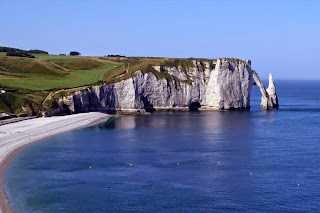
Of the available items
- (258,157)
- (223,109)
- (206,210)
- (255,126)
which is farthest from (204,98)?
(206,210)

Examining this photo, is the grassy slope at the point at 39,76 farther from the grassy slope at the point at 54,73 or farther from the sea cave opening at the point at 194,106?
the sea cave opening at the point at 194,106

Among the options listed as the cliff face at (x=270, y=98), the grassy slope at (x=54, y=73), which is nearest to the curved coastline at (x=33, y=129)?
the grassy slope at (x=54, y=73)

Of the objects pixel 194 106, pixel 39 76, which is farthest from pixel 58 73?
pixel 194 106

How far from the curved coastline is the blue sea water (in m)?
2.23

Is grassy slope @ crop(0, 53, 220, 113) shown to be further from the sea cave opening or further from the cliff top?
the sea cave opening

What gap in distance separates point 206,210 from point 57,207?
13.8 m

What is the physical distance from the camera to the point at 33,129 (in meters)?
89.0

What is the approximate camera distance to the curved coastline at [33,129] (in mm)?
71069

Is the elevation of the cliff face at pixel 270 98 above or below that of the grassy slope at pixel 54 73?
Result: below

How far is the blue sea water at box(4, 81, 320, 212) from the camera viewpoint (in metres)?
47.1

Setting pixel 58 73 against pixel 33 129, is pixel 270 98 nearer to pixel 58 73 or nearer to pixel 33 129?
pixel 58 73

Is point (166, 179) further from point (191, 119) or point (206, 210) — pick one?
point (191, 119)

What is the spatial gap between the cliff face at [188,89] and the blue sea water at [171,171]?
97.2 ft

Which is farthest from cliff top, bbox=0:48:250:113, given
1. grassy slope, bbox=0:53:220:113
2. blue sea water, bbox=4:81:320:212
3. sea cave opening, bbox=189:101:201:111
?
blue sea water, bbox=4:81:320:212
